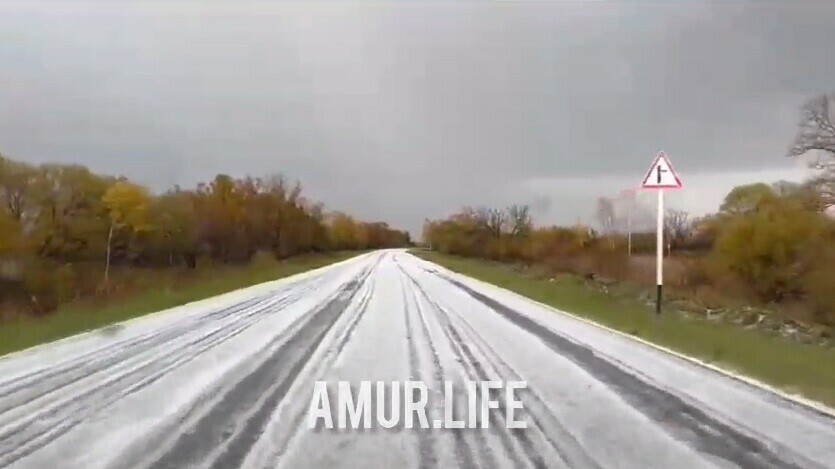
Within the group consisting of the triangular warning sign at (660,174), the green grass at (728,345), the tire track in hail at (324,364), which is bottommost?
the green grass at (728,345)

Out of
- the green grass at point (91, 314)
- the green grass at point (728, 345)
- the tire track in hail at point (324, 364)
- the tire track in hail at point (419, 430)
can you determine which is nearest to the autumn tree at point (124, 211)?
the green grass at point (91, 314)

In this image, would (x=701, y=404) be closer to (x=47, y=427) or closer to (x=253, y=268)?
(x=47, y=427)

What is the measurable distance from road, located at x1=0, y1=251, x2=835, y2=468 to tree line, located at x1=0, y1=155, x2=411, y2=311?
24637mm

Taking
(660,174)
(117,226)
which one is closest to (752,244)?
(660,174)

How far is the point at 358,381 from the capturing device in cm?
938

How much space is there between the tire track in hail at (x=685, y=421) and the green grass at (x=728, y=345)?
69.3 inches

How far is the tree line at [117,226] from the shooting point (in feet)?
132

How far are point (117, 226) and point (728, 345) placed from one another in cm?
4603

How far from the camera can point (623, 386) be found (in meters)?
9.16

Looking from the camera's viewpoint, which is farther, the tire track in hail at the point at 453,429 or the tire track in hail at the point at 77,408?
the tire track in hail at the point at 77,408

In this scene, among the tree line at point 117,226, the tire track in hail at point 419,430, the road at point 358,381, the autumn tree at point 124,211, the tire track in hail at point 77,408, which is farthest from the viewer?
the autumn tree at point 124,211

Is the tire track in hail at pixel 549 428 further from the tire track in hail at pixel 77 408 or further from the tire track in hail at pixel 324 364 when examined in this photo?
the tire track in hail at pixel 77 408

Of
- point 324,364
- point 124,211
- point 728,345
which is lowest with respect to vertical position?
point 728,345

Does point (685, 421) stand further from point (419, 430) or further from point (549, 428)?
point (419, 430)
